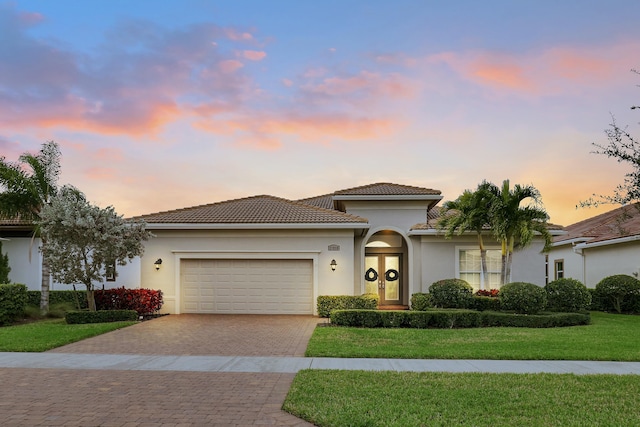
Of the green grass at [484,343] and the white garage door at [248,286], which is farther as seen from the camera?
the white garage door at [248,286]

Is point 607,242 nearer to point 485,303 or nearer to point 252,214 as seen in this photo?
point 485,303

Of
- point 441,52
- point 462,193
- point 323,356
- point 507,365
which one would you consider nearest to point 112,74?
point 441,52

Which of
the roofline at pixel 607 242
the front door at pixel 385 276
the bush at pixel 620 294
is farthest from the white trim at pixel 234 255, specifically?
the roofline at pixel 607 242

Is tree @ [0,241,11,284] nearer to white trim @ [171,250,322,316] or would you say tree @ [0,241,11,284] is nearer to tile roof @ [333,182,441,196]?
white trim @ [171,250,322,316]

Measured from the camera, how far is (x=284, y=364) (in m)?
9.08

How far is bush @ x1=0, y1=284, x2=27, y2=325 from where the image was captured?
1522 cm

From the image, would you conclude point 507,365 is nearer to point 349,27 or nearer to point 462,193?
point 462,193

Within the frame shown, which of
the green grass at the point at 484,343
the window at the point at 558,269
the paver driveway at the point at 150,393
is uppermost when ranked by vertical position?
the window at the point at 558,269

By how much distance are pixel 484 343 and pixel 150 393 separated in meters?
7.82

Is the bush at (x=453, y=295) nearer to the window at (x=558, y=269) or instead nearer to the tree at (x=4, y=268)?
the window at (x=558, y=269)

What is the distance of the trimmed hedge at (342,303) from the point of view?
53.9 feet

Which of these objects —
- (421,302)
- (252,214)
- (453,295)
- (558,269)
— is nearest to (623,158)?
(453,295)

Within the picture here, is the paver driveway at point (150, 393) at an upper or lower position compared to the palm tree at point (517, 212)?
lower

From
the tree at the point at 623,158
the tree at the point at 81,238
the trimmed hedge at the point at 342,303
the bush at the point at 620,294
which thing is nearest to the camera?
the tree at the point at 623,158
